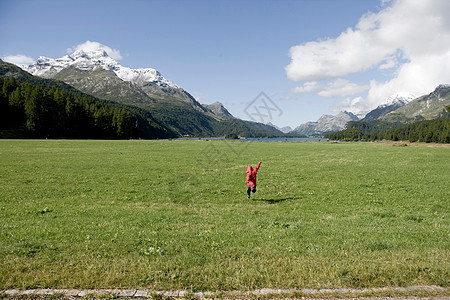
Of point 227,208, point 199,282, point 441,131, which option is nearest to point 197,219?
point 227,208

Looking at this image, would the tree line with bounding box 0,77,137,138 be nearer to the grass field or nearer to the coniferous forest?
the coniferous forest

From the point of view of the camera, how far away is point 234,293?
6.74m

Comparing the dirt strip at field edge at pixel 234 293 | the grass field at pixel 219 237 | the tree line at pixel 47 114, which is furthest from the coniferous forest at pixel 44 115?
the dirt strip at field edge at pixel 234 293

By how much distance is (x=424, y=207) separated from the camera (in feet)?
54.3

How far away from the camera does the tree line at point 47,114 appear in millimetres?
119938

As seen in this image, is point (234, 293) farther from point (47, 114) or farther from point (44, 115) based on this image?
point (47, 114)

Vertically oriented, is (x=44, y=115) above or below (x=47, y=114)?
below

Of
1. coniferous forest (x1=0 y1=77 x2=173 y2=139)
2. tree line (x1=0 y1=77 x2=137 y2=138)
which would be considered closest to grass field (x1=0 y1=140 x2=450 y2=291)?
coniferous forest (x1=0 y1=77 x2=173 y2=139)

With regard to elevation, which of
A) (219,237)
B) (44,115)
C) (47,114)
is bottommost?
(219,237)

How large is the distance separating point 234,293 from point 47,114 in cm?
14755

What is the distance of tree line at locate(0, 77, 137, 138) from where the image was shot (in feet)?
393

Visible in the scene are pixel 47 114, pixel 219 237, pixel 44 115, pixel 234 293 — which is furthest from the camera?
pixel 47 114

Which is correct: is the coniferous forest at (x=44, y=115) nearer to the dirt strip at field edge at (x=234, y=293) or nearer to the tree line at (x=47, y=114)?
the tree line at (x=47, y=114)

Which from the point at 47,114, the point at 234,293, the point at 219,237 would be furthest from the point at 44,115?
the point at 234,293
